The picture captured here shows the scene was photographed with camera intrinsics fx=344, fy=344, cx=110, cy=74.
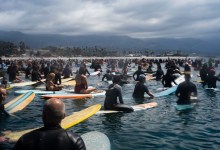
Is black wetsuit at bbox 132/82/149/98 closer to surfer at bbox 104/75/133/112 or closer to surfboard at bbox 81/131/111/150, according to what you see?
surfer at bbox 104/75/133/112

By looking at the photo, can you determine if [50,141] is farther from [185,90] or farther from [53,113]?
[185,90]

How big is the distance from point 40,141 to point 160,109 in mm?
10744

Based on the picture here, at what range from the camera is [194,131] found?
10.2 metres

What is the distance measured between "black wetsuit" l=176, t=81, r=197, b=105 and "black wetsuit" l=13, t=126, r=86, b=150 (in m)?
9.72

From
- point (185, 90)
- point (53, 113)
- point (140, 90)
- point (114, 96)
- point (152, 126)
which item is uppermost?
point (53, 113)

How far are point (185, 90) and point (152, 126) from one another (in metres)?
2.76

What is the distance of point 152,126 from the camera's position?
10.9 m

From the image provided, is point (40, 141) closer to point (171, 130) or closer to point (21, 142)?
point (21, 142)

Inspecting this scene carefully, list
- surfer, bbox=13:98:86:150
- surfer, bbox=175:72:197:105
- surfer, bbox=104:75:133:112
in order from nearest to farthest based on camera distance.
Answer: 1. surfer, bbox=13:98:86:150
2. surfer, bbox=104:75:133:112
3. surfer, bbox=175:72:197:105

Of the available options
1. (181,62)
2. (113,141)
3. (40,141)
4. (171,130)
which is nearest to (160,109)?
(171,130)

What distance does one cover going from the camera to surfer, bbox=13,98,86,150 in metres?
3.58

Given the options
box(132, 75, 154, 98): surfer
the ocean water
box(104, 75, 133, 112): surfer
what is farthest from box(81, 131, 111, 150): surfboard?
box(132, 75, 154, 98): surfer

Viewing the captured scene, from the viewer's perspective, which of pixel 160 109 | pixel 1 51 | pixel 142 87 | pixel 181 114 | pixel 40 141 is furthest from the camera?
pixel 1 51

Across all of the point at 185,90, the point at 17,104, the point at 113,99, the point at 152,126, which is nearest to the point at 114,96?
the point at 113,99
